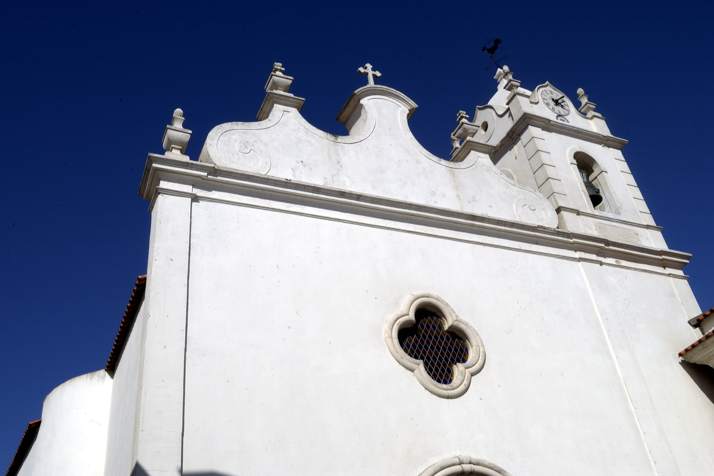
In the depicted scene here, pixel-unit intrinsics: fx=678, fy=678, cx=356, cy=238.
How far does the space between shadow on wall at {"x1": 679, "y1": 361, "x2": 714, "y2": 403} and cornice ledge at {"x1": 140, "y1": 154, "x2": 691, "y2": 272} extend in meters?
1.90

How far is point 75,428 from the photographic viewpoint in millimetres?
10234

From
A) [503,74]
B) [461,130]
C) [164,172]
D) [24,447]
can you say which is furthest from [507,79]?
[24,447]

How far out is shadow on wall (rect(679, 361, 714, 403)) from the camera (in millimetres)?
10234

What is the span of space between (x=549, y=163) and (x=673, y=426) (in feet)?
16.2

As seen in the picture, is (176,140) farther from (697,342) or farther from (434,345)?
(697,342)

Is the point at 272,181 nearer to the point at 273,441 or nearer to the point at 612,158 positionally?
the point at 273,441

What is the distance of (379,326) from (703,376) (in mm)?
5600

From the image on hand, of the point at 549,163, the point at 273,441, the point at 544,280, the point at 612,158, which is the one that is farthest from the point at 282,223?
the point at 612,158

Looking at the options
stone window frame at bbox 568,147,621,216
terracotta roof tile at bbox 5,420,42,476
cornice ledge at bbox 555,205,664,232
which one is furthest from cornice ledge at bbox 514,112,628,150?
terracotta roof tile at bbox 5,420,42,476

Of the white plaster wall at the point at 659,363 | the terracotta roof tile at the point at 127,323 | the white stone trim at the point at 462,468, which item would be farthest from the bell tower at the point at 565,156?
the terracotta roof tile at the point at 127,323

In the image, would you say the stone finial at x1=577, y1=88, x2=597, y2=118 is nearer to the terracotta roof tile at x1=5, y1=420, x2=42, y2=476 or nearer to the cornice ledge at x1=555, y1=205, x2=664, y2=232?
the cornice ledge at x1=555, y1=205, x2=664, y2=232

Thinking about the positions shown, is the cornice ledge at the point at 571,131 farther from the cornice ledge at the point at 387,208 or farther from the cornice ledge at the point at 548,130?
the cornice ledge at the point at 387,208

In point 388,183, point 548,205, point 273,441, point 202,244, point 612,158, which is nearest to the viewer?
point 273,441

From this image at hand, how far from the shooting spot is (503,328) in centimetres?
907
